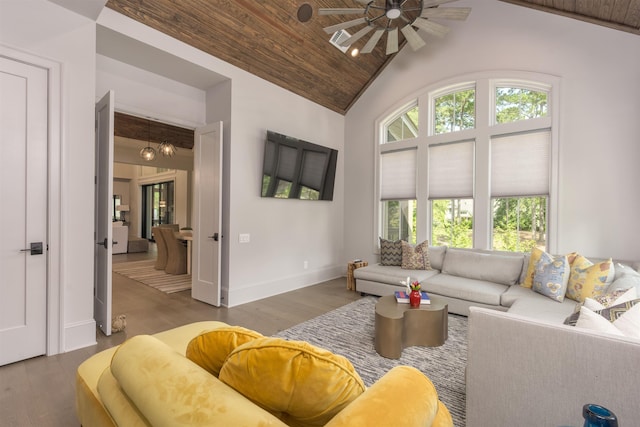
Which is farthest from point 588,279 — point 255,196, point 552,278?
point 255,196

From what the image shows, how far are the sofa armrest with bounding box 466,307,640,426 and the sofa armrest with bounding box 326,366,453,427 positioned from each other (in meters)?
0.57

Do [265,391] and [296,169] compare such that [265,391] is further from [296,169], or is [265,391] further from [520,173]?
[520,173]

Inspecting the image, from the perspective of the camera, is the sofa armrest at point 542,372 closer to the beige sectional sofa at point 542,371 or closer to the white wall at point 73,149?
the beige sectional sofa at point 542,371

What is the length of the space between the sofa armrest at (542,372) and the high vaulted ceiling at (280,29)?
3767 millimetres

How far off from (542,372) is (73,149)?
377 cm

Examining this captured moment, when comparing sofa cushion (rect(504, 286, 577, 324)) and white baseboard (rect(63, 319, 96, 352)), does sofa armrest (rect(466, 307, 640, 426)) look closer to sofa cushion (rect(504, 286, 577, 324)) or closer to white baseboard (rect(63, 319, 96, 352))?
sofa cushion (rect(504, 286, 577, 324))

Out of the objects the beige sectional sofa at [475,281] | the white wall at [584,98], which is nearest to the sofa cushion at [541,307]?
the beige sectional sofa at [475,281]

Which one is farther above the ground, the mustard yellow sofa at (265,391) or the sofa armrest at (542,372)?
the mustard yellow sofa at (265,391)

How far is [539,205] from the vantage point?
409 centimetres

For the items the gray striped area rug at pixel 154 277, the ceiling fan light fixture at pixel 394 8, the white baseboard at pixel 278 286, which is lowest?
the gray striped area rug at pixel 154 277

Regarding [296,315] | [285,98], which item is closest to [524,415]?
[296,315]

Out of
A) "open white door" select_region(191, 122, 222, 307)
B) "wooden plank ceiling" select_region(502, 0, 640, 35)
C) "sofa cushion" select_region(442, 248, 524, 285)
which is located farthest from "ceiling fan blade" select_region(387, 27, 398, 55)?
"sofa cushion" select_region(442, 248, 524, 285)

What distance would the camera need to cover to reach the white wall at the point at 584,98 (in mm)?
3453

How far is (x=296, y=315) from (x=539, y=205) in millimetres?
3587
